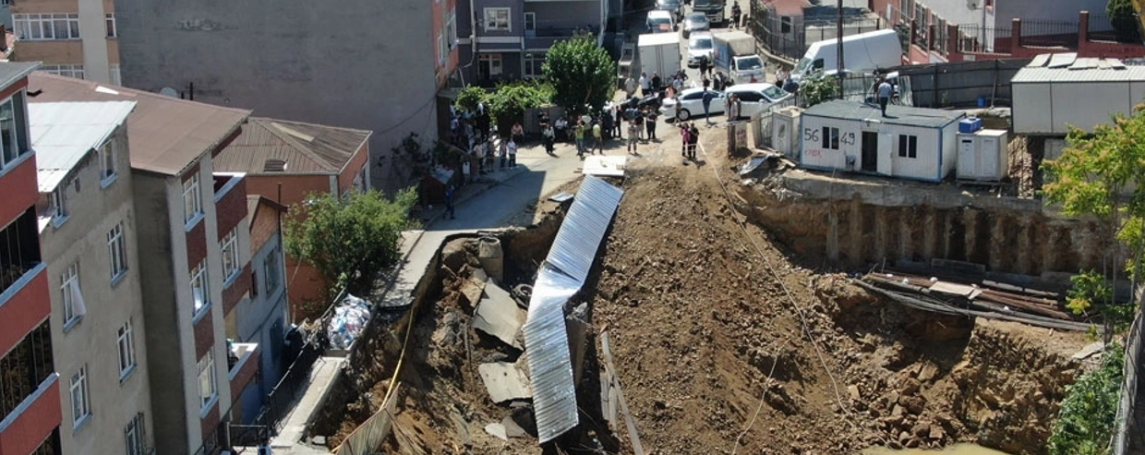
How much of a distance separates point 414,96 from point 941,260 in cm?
1566

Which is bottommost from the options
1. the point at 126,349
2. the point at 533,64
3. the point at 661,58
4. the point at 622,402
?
the point at 622,402

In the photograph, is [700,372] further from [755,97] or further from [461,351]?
[755,97]

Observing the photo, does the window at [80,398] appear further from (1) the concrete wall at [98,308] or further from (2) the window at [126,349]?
Result: (2) the window at [126,349]

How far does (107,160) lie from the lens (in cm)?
2950

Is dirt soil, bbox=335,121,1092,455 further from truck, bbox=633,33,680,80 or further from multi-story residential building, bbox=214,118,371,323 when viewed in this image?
truck, bbox=633,33,680,80

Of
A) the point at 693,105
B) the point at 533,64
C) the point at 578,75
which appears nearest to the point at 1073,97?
the point at 693,105

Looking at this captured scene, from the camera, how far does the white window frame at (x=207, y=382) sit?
1278 inches

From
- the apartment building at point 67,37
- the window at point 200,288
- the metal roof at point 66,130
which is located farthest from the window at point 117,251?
the apartment building at point 67,37

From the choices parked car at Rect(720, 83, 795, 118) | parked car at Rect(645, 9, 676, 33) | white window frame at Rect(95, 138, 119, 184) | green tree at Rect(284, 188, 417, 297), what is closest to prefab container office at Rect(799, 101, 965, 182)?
parked car at Rect(720, 83, 795, 118)

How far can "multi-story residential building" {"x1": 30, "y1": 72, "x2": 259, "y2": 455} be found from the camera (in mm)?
30812

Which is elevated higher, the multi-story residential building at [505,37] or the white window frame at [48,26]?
the white window frame at [48,26]

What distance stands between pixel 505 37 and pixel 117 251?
122 ft

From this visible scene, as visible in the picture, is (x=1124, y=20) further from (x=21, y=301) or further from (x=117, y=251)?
(x=21, y=301)

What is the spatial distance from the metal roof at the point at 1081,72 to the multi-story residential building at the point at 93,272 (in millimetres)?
26034
